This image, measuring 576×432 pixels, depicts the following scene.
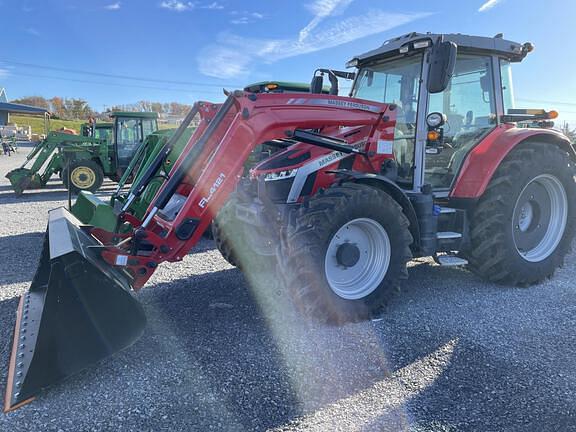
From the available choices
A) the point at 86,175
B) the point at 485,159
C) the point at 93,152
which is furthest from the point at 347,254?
the point at 93,152

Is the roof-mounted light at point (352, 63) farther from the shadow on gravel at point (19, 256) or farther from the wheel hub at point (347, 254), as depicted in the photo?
the shadow on gravel at point (19, 256)

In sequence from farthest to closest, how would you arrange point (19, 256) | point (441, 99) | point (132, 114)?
point (132, 114) < point (19, 256) < point (441, 99)

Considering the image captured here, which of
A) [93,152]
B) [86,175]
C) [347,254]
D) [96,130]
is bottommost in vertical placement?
[347,254]

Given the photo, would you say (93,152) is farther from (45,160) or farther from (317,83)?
(317,83)

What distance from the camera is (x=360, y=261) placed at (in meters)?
3.65

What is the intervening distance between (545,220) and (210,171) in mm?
3916

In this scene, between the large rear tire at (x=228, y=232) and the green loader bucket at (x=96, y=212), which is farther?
the green loader bucket at (x=96, y=212)

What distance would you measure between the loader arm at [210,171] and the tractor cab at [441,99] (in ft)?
3.38

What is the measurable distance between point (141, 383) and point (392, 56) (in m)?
3.85

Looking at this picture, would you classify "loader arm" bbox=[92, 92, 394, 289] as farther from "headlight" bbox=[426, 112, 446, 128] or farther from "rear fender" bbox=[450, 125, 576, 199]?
"rear fender" bbox=[450, 125, 576, 199]

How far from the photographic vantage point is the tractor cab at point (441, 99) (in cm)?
412

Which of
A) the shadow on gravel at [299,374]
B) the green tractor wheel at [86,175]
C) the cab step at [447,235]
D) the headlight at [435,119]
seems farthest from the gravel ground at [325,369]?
the green tractor wheel at [86,175]

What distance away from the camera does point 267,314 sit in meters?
3.65

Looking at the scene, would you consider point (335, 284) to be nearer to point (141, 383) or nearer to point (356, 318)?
point (356, 318)
